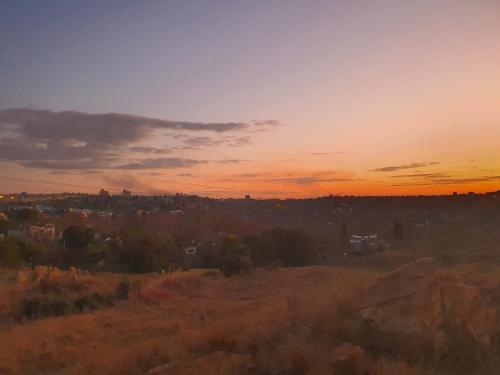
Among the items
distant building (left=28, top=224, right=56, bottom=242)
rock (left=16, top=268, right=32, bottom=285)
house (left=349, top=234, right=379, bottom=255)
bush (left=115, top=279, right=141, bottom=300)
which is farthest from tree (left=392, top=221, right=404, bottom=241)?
distant building (left=28, top=224, right=56, bottom=242)

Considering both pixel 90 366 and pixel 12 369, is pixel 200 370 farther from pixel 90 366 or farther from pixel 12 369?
pixel 12 369

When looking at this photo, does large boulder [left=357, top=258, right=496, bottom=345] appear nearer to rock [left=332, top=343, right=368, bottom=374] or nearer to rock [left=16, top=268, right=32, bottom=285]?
rock [left=332, top=343, right=368, bottom=374]

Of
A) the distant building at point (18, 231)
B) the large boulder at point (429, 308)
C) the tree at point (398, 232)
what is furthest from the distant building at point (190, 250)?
the large boulder at point (429, 308)

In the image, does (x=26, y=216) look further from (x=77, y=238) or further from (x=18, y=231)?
(x=77, y=238)

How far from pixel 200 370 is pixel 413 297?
12.1 ft

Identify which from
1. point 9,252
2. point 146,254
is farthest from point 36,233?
point 146,254

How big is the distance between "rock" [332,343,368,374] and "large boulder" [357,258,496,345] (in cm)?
114

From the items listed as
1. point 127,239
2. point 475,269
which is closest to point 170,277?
point 127,239

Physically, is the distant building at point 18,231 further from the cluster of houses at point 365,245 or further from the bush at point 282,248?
the cluster of houses at point 365,245

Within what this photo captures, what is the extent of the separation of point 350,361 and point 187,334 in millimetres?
4740

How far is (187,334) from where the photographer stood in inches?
415

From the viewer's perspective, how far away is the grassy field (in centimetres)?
736

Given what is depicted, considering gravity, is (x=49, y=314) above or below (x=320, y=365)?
below

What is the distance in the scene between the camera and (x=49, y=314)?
21.2m
